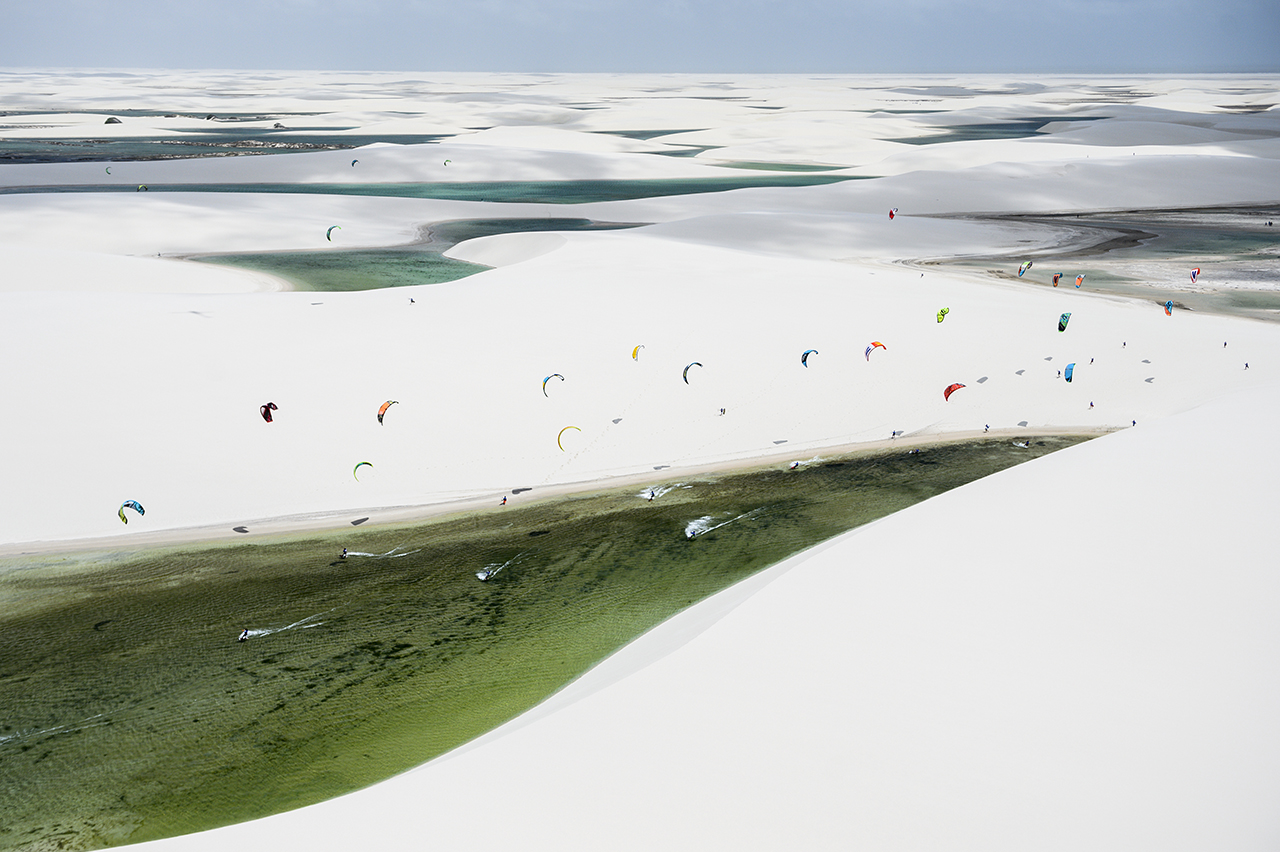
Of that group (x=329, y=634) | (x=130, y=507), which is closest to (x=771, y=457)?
(x=329, y=634)

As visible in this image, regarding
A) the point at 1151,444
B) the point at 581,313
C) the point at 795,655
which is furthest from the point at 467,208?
the point at 795,655

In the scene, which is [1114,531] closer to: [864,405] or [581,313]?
[864,405]

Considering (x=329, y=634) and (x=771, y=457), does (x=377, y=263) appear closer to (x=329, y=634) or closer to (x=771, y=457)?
(x=771, y=457)

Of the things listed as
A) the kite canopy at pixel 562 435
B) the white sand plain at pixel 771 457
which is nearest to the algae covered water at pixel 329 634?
the white sand plain at pixel 771 457

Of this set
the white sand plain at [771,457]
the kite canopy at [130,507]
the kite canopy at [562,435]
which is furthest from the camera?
the kite canopy at [562,435]

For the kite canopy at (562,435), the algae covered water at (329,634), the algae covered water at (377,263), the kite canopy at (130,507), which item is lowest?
the algae covered water at (329,634)

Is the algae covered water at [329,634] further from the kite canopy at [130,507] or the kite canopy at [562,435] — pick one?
the kite canopy at [562,435]

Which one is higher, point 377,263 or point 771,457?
point 377,263
